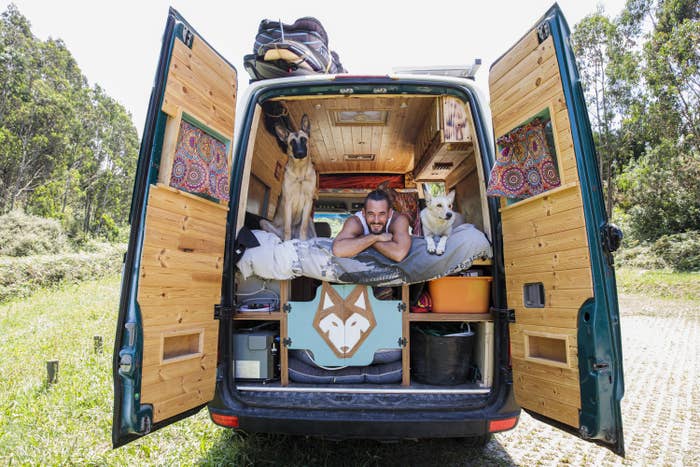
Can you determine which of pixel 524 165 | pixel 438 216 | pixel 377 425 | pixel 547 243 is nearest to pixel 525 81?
pixel 524 165

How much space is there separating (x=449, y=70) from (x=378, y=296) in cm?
159

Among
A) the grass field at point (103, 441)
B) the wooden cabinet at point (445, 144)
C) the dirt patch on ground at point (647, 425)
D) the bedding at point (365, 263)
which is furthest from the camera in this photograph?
the wooden cabinet at point (445, 144)

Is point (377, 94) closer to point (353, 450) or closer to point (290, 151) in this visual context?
point (290, 151)

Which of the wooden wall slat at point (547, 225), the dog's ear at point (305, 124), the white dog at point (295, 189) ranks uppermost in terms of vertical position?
the dog's ear at point (305, 124)

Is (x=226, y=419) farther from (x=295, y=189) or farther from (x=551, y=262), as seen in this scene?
(x=295, y=189)

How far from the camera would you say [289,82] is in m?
2.27

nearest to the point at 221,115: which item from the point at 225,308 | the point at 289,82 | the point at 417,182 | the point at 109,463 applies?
the point at 289,82

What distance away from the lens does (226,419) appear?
1.92 metres

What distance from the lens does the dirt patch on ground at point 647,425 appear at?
95.9 inches

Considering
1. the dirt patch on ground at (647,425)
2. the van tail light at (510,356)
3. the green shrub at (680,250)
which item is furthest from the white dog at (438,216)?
the green shrub at (680,250)

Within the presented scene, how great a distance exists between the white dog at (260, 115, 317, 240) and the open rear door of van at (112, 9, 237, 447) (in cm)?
129

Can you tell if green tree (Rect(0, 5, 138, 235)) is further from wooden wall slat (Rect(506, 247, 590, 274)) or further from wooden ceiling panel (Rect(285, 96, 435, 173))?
wooden wall slat (Rect(506, 247, 590, 274))

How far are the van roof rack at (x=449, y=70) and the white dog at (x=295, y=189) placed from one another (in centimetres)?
120

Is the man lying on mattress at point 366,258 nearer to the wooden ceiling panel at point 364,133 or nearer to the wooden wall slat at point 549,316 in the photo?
the wooden wall slat at point 549,316
